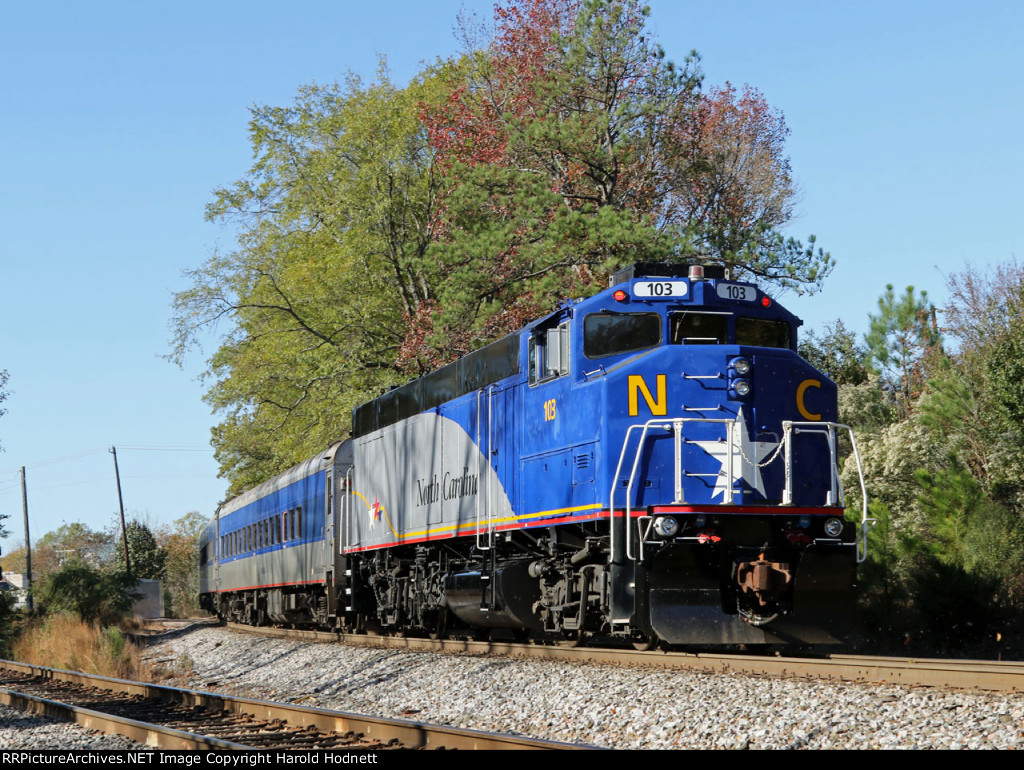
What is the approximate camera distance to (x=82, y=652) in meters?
21.4

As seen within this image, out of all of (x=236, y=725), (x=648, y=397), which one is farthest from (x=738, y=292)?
(x=236, y=725)

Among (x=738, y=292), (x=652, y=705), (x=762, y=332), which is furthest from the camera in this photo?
(x=762, y=332)

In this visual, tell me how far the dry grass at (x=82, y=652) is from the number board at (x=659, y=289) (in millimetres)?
11121

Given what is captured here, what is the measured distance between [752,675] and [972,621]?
5.86m

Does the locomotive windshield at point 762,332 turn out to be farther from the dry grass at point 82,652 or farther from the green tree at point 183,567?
the green tree at point 183,567

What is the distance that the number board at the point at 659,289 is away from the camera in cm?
1219

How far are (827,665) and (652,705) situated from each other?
84.1 inches

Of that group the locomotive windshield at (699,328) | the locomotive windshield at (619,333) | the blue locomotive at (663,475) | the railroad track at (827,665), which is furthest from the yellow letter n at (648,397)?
the railroad track at (827,665)

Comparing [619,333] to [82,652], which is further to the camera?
[82,652]

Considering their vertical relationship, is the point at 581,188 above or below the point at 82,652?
above

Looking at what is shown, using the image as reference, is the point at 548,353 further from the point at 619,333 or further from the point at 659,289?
the point at 659,289

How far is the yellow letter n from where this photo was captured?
11758 millimetres
